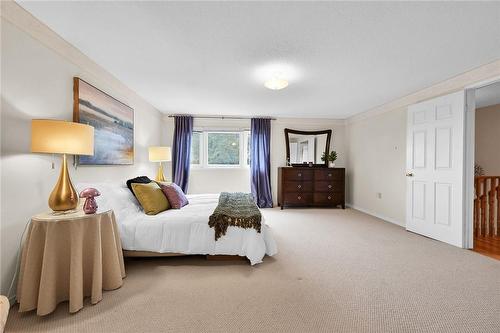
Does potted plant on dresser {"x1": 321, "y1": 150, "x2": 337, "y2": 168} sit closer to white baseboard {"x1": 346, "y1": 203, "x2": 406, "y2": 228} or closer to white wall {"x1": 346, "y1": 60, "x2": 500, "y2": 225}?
white wall {"x1": 346, "y1": 60, "x2": 500, "y2": 225}

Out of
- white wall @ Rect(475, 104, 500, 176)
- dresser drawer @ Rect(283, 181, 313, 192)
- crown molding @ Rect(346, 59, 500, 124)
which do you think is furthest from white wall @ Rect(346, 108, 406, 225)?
white wall @ Rect(475, 104, 500, 176)

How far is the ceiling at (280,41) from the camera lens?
1.81 meters

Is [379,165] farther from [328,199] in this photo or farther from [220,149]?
[220,149]

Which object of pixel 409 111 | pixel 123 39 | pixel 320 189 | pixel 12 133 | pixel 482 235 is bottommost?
pixel 482 235

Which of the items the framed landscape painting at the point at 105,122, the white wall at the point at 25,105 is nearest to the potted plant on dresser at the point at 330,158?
the framed landscape painting at the point at 105,122

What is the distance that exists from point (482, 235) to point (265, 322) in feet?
14.1

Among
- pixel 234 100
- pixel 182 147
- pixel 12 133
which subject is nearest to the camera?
pixel 12 133

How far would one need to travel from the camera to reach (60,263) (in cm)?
173

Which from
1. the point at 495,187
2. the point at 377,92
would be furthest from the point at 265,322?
the point at 495,187

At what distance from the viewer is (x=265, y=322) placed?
163 centimetres

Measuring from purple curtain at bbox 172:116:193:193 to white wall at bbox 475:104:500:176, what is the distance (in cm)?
614

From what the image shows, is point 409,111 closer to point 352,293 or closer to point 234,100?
point 234,100

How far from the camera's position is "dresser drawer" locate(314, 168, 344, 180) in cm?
563

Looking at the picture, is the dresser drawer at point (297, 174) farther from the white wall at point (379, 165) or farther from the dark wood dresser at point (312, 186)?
the white wall at point (379, 165)
